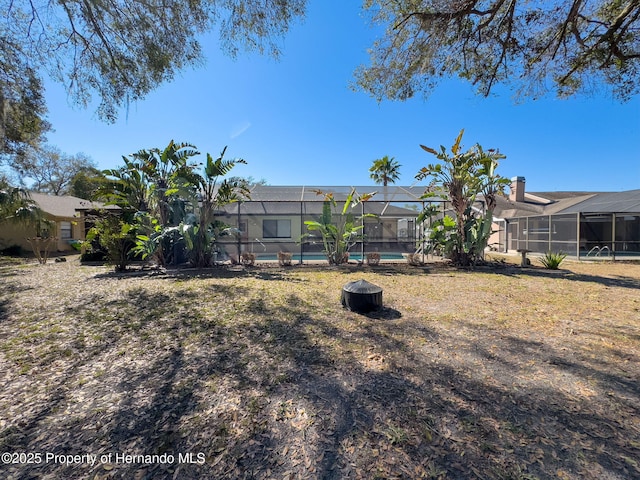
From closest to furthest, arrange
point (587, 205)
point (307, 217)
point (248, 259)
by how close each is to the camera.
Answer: point (248, 259)
point (307, 217)
point (587, 205)

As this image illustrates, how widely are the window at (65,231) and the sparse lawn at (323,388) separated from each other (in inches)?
621

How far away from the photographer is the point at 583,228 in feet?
50.0

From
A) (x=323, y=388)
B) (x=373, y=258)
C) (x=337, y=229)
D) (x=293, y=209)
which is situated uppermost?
(x=293, y=209)

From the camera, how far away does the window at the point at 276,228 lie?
48.6ft

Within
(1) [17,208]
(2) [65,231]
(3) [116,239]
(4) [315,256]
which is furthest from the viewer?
(2) [65,231]

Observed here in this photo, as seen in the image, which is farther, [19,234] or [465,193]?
[19,234]

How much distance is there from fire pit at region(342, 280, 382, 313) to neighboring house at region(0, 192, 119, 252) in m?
Answer: 13.4

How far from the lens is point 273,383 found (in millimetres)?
2410

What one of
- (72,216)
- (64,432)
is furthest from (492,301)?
(72,216)

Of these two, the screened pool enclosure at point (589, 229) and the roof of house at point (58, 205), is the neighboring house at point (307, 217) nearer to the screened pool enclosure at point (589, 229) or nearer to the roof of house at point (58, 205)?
the screened pool enclosure at point (589, 229)

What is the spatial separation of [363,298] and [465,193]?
648 cm

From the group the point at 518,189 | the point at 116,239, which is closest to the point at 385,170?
the point at 518,189

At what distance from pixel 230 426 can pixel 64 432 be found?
1.07m

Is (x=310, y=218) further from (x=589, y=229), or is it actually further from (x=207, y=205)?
(x=589, y=229)
